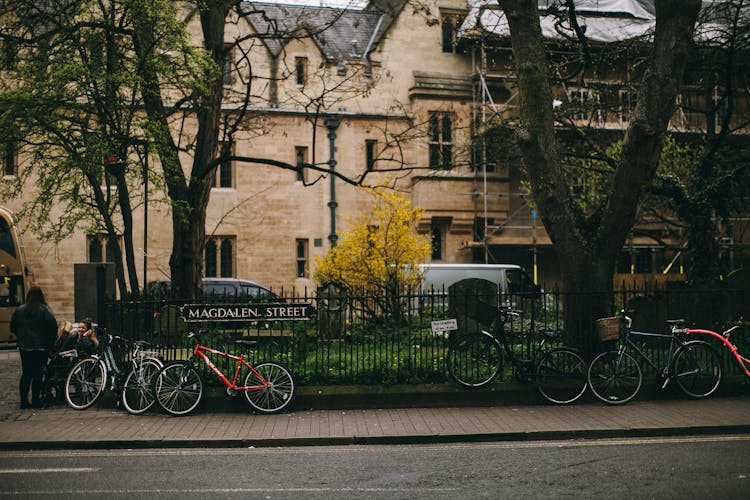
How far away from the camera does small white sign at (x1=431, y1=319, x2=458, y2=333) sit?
1259cm

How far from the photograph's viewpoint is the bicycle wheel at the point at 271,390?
11734 mm

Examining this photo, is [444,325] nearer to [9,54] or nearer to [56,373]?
[56,373]

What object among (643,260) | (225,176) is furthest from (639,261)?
(225,176)

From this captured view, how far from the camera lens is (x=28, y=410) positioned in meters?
12.5

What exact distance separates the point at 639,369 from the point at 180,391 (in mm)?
6357

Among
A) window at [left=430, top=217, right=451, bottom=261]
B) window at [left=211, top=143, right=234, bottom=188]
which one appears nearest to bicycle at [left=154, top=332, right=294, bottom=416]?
window at [left=211, top=143, right=234, bottom=188]

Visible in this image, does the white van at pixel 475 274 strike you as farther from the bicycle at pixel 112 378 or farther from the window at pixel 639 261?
the bicycle at pixel 112 378

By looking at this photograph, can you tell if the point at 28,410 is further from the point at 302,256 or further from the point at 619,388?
the point at 302,256

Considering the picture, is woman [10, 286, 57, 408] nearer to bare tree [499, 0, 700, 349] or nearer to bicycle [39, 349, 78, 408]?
bicycle [39, 349, 78, 408]

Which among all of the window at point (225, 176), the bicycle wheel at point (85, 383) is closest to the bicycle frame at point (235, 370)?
the bicycle wheel at point (85, 383)

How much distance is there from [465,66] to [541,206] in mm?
23470

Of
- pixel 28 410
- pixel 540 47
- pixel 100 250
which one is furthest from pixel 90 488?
pixel 100 250

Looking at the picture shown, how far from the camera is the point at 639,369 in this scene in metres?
12.0

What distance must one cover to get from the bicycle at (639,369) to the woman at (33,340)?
7823 millimetres
